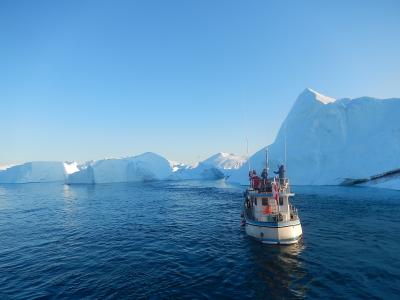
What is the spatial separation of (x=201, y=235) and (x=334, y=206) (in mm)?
25928

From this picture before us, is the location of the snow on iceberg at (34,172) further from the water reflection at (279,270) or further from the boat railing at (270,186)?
the water reflection at (279,270)

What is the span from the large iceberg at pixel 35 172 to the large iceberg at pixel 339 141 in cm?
12689

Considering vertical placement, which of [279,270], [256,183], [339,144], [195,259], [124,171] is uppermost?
[339,144]

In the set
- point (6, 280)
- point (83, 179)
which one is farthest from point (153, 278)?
point (83, 179)

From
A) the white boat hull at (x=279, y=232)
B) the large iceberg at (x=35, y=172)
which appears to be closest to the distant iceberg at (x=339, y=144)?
the white boat hull at (x=279, y=232)

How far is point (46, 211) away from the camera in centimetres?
4744

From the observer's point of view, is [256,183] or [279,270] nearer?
[279,270]

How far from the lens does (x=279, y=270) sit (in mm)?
19484

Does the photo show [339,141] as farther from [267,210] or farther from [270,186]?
[267,210]

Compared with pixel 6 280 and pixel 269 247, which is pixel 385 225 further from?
pixel 6 280

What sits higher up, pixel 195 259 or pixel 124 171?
pixel 124 171

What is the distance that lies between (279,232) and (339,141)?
72.5 metres

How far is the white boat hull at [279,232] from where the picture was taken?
24.6 meters

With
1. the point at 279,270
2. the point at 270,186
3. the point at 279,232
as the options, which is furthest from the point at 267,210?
the point at 279,270
